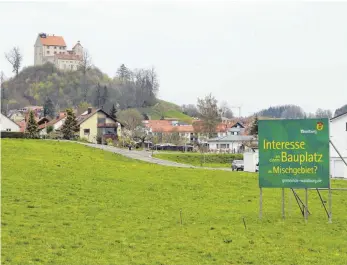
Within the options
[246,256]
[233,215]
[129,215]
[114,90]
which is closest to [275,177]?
[233,215]

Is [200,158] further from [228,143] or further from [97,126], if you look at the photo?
[97,126]

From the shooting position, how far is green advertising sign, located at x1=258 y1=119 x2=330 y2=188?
22688mm

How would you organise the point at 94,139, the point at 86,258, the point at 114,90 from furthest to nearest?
the point at 114,90 → the point at 94,139 → the point at 86,258

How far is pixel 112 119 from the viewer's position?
122 metres

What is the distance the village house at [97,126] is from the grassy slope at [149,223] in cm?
8234

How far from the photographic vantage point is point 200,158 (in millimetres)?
85938

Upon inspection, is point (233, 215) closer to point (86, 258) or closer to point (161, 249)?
point (161, 249)

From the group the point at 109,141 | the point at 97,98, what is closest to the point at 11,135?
the point at 109,141

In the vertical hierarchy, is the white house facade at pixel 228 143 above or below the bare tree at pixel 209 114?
below

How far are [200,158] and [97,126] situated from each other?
41.1 m

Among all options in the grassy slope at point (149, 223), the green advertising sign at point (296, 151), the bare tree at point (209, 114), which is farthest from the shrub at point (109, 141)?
the green advertising sign at point (296, 151)

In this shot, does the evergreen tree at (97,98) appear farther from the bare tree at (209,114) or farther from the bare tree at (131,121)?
the bare tree at (209,114)

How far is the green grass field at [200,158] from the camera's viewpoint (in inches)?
3219

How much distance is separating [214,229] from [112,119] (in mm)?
103566
